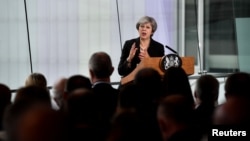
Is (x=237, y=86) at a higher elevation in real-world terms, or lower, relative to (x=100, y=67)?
lower

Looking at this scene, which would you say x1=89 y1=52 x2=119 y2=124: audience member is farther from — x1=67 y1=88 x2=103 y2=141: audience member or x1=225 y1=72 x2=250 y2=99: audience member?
x1=67 y1=88 x2=103 y2=141: audience member

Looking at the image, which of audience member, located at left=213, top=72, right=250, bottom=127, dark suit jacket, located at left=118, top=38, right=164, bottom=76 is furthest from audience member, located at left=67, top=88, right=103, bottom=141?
dark suit jacket, located at left=118, top=38, right=164, bottom=76

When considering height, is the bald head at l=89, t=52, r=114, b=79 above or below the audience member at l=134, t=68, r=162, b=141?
above

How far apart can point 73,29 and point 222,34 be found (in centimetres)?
318

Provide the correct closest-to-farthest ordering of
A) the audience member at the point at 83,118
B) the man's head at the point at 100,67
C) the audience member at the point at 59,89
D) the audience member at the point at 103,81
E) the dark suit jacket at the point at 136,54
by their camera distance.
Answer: the audience member at the point at 83,118
the audience member at the point at 103,81
the audience member at the point at 59,89
the man's head at the point at 100,67
the dark suit jacket at the point at 136,54

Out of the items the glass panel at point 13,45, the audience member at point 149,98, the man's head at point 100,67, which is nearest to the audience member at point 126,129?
the audience member at point 149,98

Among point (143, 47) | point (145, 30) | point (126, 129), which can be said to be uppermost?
point (145, 30)

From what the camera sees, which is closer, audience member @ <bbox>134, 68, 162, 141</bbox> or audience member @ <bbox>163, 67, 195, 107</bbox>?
audience member @ <bbox>134, 68, 162, 141</bbox>

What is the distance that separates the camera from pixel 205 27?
959 cm

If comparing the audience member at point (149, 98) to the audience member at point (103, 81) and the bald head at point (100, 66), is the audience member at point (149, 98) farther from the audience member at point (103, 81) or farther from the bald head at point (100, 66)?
the bald head at point (100, 66)

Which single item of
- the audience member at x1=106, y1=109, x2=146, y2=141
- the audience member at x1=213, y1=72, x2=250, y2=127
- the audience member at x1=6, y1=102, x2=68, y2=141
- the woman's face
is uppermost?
the woman's face

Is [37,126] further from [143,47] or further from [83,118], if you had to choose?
[143,47]

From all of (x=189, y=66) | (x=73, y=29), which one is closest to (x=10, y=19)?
(x=73, y=29)

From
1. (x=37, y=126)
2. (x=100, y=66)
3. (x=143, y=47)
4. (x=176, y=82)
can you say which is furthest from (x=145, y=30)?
(x=37, y=126)
